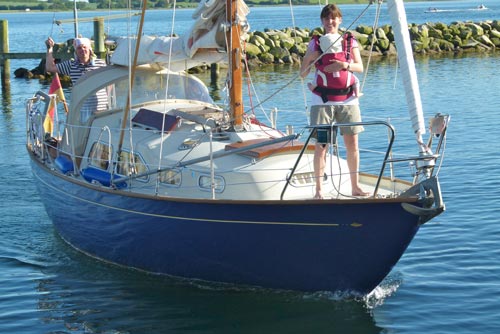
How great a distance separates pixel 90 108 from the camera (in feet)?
48.2

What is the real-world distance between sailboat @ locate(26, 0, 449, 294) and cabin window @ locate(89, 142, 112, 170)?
0.10 feet

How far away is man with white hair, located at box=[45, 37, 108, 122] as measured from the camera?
579 inches

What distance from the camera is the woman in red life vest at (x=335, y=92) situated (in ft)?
35.7

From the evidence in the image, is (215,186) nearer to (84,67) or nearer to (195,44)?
(195,44)

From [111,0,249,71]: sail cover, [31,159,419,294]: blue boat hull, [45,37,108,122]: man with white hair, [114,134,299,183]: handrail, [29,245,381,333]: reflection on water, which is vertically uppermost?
[111,0,249,71]: sail cover

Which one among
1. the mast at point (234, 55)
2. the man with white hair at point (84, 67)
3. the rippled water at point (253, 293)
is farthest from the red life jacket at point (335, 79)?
the man with white hair at point (84, 67)

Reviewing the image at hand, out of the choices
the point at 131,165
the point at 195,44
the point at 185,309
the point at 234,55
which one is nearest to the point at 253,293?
the point at 185,309

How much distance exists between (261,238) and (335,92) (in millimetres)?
1994

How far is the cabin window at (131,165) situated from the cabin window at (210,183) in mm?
1041

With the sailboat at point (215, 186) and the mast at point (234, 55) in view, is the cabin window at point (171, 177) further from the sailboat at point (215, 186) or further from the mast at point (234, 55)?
the mast at point (234, 55)

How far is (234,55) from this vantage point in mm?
12602

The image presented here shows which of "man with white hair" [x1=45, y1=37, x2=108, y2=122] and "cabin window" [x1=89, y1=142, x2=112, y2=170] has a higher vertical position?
"man with white hair" [x1=45, y1=37, x2=108, y2=122]

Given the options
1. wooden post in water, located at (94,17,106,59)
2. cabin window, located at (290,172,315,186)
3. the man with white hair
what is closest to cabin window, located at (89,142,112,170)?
the man with white hair

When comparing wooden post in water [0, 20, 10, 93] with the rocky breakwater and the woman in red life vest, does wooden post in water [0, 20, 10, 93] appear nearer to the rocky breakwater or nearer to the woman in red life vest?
the rocky breakwater
